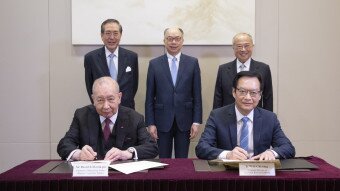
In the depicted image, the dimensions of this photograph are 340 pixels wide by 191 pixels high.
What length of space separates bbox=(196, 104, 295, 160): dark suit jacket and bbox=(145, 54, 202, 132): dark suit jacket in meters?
1.37

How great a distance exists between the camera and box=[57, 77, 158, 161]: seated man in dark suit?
2506 mm

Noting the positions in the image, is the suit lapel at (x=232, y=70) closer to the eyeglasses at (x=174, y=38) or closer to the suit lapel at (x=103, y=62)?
the eyeglasses at (x=174, y=38)

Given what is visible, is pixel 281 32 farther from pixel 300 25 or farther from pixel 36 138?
pixel 36 138

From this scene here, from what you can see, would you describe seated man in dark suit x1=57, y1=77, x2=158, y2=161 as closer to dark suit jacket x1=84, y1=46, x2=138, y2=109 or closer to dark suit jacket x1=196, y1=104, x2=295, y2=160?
dark suit jacket x1=196, y1=104, x2=295, y2=160

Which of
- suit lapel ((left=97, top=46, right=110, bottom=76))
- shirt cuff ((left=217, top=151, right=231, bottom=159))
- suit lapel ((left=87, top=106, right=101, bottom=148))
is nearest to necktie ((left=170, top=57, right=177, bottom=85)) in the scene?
suit lapel ((left=97, top=46, right=110, bottom=76))

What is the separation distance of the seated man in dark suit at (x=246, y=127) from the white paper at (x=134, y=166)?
1.33 feet

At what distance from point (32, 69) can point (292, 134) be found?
3178 millimetres

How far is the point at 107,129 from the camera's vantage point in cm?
258

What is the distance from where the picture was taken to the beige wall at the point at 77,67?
4824mm

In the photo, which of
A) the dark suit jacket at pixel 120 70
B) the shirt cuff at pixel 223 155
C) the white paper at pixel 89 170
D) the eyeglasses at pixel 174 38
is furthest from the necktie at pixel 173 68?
the white paper at pixel 89 170

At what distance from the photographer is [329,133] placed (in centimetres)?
507
